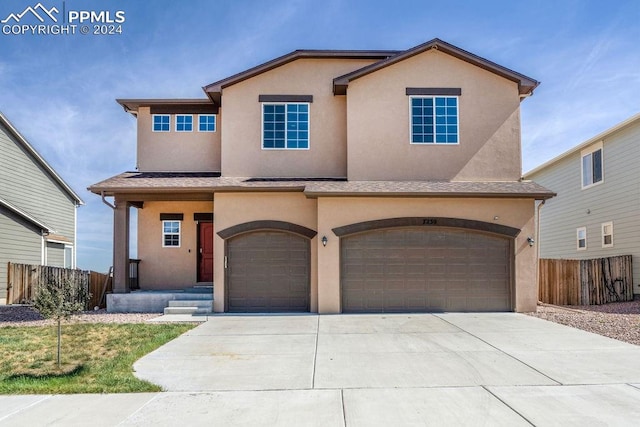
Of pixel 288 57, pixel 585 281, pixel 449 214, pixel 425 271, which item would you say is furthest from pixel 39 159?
pixel 585 281

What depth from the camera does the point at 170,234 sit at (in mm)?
16719

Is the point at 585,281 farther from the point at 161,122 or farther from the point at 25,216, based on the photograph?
the point at 25,216

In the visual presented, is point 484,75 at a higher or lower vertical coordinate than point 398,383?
higher

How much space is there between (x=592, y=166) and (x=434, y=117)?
916 cm

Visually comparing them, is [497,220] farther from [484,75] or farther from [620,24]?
[620,24]

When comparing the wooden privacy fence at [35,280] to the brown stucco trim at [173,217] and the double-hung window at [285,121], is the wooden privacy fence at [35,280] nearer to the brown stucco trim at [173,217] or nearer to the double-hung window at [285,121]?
the brown stucco trim at [173,217]

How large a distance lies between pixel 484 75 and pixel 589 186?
8.37 metres

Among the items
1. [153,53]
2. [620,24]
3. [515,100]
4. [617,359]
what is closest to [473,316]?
[617,359]

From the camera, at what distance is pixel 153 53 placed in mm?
16422

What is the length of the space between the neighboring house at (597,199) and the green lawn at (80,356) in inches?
607

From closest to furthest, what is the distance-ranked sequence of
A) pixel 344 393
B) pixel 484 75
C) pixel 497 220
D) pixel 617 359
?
pixel 344 393 < pixel 617 359 < pixel 497 220 < pixel 484 75

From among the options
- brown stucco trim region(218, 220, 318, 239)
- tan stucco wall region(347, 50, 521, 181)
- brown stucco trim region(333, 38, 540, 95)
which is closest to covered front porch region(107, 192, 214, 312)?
brown stucco trim region(218, 220, 318, 239)

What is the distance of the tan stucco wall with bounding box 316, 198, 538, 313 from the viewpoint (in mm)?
13570

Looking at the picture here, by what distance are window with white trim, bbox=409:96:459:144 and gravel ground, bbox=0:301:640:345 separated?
5.76 metres
